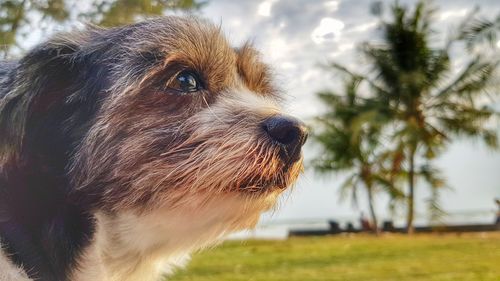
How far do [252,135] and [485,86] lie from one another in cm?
139

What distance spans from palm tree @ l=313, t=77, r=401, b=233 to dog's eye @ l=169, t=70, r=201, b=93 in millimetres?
814

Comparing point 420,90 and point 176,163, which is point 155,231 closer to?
point 176,163

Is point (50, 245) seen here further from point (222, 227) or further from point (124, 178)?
point (222, 227)

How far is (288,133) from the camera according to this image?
863 mm

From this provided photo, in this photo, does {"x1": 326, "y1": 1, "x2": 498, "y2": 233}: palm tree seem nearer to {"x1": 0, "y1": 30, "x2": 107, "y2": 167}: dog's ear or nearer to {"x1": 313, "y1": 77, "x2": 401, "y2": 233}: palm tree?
{"x1": 313, "y1": 77, "x2": 401, "y2": 233}: palm tree

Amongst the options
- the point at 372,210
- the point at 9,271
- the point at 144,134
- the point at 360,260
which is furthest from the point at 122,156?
the point at 360,260

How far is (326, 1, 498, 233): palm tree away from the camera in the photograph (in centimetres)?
184

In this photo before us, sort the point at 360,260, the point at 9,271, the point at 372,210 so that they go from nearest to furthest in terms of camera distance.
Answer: the point at 9,271 → the point at 372,210 → the point at 360,260

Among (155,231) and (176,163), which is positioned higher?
(176,163)

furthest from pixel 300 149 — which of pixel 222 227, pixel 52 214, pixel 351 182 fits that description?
pixel 351 182

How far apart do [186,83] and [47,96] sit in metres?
0.20

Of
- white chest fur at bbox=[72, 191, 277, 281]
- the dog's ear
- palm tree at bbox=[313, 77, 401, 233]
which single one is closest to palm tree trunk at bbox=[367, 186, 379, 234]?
palm tree at bbox=[313, 77, 401, 233]

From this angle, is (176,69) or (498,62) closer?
(176,69)

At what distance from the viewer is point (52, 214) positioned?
869mm
